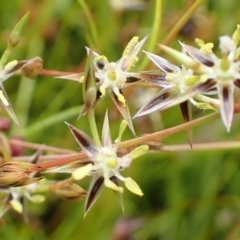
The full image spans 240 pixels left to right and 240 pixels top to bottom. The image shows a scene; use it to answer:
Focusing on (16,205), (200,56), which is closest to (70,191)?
(16,205)

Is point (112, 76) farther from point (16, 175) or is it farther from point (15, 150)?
point (15, 150)

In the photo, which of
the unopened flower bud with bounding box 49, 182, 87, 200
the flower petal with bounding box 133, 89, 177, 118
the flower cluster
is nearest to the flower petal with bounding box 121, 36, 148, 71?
the flower cluster

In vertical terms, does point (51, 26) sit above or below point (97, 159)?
above

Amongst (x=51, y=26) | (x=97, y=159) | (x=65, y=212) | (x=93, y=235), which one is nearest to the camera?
(x=97, y=159)

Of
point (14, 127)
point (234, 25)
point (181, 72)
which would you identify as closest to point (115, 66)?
point (181, 72)

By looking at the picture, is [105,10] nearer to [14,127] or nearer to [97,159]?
[14,127]

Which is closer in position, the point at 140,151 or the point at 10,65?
the point at 140,151

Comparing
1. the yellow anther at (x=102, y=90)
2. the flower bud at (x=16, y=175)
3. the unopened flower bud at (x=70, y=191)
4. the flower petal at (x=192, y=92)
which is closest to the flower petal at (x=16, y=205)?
the unopened flower bud at (x=70, y=191)
